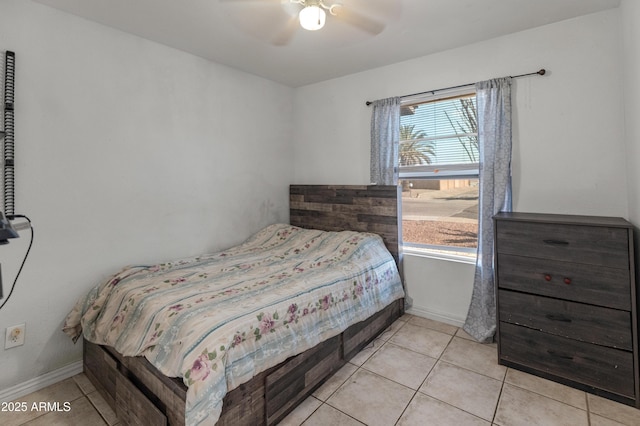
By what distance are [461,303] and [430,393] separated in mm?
1040

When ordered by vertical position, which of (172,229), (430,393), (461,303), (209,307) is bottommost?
(430,393)

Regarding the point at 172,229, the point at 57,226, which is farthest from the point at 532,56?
the point at 57,226

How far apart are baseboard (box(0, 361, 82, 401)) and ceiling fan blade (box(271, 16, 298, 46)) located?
2.69 m

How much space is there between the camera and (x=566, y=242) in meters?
1.86

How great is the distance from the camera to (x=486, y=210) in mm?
2424

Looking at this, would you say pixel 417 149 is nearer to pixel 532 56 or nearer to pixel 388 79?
pixel 388 79

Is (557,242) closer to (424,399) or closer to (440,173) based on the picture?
(440,173)

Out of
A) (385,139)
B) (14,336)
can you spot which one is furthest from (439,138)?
(14,336)

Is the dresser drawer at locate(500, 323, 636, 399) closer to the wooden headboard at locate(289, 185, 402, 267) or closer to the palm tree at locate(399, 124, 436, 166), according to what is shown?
the wooden headboard at locate(289, 185, 402, 267)

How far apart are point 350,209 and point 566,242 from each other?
5.71ft

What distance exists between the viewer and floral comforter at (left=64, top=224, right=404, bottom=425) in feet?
4.42

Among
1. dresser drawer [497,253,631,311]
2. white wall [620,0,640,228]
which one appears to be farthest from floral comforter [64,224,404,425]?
white wall [620,0,640,228]

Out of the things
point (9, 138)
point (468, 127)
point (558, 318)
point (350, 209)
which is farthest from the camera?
point (350, 209)

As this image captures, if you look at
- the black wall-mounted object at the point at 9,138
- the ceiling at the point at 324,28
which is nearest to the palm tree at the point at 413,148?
the ceiling at the point at 324,28
